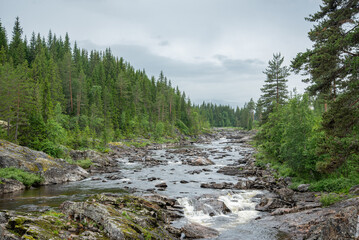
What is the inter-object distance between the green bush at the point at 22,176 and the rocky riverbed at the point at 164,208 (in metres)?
1.03

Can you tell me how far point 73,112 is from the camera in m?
70.1

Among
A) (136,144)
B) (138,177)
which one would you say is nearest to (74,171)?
(138,177)

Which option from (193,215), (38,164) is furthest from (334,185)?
(38,164)

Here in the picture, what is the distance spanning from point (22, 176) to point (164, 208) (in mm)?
16772

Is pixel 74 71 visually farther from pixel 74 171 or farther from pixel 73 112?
pixel 74 171

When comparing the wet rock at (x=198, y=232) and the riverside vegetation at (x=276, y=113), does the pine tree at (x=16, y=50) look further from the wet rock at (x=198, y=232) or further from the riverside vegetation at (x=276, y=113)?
the wet rock at (x=198, y=232)

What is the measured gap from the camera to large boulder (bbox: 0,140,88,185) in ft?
82.5

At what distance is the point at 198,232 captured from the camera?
13.2m

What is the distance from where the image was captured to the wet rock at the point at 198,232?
42.2ft

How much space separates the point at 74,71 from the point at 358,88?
258ft

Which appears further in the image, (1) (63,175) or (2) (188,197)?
(1) (63,175)

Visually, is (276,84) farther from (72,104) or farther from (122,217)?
Answer: (72,104)

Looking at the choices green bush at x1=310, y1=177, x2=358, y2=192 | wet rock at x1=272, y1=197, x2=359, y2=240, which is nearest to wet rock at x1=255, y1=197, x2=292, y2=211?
wet rock at x1=272, y1=197, x2=359, y2=240

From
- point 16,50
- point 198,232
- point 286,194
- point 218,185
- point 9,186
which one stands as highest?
point 16,50
